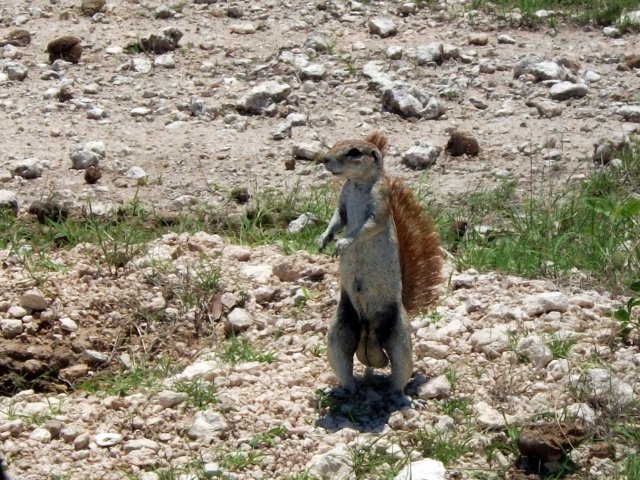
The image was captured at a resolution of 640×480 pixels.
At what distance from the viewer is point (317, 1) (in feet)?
35.7

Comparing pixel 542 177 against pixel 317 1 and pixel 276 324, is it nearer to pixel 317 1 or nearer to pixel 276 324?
pixel 276 324

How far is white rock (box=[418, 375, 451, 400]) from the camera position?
539cm

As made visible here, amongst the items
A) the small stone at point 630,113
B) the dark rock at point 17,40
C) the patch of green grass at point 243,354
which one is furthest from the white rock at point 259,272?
the dark rock at point 17,40

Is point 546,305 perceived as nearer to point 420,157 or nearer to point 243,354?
point 243,354

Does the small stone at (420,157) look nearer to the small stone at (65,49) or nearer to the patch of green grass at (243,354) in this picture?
the patch of green grass at (243,354)

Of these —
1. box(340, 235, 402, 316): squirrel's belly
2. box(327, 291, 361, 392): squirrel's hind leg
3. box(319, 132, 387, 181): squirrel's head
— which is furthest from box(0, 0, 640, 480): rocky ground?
A: box(319, 132, 387, 181): squirrel's head

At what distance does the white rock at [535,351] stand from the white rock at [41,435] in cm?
208

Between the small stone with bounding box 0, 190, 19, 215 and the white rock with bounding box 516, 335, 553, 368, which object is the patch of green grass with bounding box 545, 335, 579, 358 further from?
the small stone with bounding box 0, 190, 19, 215

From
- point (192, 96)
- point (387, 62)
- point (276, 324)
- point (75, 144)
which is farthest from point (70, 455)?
point (387, 62)

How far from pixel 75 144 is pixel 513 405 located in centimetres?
445

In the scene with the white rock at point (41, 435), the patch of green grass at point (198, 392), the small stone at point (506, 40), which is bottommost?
the small stone at point (506, 40)

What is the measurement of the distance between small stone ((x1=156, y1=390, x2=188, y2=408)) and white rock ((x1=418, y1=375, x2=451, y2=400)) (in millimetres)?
1010

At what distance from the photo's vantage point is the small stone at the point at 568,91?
936 centimetres

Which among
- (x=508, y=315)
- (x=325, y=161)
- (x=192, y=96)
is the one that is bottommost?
(x=192, y=96)
